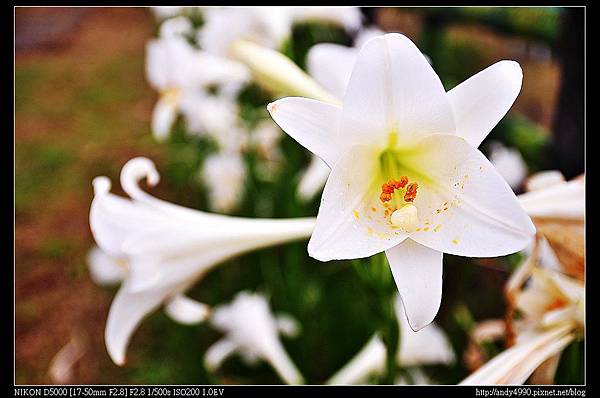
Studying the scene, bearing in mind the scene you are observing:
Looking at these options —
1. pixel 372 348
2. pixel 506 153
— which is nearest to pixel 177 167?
pixel 506 153

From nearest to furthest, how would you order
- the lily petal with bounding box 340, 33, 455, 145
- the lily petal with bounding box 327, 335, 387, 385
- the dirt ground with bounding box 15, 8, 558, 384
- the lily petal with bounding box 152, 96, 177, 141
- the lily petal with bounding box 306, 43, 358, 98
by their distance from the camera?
1. the lily petal with bounding box 340, 33, 455, 145
2. the lily petal with bounding box 306, 43, 358, 98
3. the lily petal with bounding box 327, 335, 387, 385
4. the lily petal with bounding box 152, 96, 177, 141
5. the dirt ground with bounding box 15, 8, 558, 384

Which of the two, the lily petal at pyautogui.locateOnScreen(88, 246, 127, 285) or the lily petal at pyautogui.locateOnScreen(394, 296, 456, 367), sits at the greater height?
the lily petal at pyautogui.locateOnScreen(394, 296, 456, 367)

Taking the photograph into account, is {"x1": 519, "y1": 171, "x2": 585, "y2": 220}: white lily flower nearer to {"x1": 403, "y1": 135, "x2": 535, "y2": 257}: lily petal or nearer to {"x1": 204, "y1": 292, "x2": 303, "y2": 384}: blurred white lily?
{"x1": 403, "y1": 135, "x2": 535, "y2": 257}: lily petal

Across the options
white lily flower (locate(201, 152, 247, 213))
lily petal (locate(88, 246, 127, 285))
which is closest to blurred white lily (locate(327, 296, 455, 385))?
white lily flower (locate(201, 152, 247, 213))

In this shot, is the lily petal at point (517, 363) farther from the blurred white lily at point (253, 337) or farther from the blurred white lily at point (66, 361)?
the blurred white lily at point (66, 361)

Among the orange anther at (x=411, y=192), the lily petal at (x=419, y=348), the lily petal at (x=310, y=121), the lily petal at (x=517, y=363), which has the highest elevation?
the lily petal at (x=310, y=121)

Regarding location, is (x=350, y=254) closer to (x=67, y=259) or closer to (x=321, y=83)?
(x=321, y=83)

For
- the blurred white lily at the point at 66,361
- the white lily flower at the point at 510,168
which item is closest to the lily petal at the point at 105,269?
the blurred white lily at the point at 66,361
